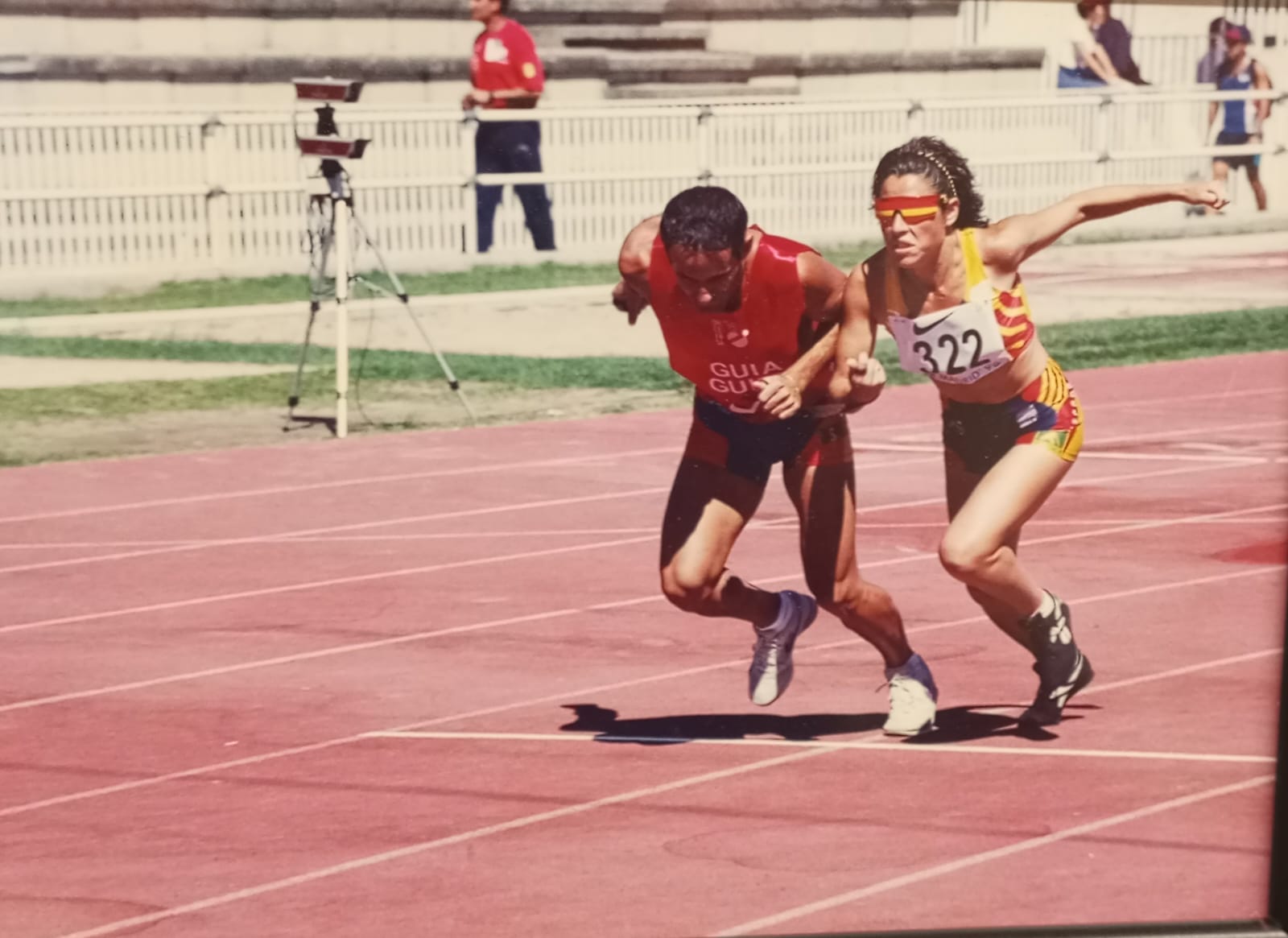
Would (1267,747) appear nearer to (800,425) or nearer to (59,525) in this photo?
(800,425)

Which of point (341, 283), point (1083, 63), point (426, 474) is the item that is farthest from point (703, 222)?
point (1083, 63)

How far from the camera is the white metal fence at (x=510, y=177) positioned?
17.2 m

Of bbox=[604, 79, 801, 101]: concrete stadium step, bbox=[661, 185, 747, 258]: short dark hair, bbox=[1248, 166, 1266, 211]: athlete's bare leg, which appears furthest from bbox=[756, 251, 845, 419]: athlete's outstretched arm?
bbox=[1248, 166, 1266, 211]: athlete's bare leg

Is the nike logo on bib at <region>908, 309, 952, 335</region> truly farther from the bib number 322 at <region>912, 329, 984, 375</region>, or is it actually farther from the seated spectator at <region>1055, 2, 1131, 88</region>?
the seated spectator at <region>1055, 2, 1131, 88</region>

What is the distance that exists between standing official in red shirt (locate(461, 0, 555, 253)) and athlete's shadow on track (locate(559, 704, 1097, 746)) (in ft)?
36.0

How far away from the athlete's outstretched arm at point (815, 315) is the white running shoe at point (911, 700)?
37.4 inches

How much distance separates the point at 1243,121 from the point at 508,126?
594cm

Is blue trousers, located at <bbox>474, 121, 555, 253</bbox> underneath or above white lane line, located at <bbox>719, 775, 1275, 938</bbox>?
above

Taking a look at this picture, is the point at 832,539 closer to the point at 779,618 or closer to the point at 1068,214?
the point at 779,618

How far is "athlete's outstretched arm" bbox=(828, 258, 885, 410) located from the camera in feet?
21.5

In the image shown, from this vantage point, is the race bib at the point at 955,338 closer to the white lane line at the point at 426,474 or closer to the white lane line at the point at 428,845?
the white lane line at the point at 428,845

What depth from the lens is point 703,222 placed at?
6410 mm

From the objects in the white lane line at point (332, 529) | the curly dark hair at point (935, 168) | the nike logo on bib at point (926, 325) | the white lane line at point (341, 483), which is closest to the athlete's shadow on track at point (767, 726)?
the nike logo on bib at point (926, 325)

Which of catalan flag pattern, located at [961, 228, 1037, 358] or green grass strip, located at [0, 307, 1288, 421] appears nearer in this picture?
catalan flag pattern, located at [961, 228, 1037, 358]
